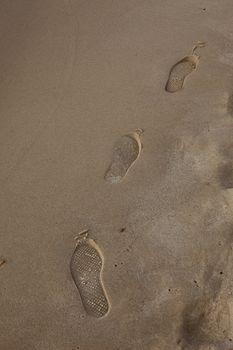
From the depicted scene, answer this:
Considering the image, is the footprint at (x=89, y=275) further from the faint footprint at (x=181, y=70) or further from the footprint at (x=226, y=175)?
the faint footprint at (x=181, y=70)

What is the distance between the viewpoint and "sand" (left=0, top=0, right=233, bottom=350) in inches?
92.6

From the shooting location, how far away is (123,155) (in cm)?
288

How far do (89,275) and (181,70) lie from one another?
163 cm

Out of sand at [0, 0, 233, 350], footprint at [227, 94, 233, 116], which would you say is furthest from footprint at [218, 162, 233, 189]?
footprint at [227, 94, 233, 116]

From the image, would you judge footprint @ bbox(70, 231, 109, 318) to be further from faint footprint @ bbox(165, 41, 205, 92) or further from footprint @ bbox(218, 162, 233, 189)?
faint footprint @ bbox(165, 41, 205, 92)

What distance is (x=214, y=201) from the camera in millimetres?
2512

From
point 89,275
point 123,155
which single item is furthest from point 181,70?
point 89,275

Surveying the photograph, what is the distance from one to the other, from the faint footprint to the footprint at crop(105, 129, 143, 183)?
1.46 ft

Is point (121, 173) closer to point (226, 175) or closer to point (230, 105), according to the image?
point (226, 175)

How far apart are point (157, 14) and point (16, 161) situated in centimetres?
167

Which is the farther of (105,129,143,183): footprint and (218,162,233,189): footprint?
(105,129,143,183): footprint

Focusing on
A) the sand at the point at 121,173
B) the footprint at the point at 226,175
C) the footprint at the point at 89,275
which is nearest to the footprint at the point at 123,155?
the sand at the point at 121,173

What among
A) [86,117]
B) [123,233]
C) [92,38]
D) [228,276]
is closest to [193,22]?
[92,38]

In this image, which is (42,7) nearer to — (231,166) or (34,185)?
(34,185)
